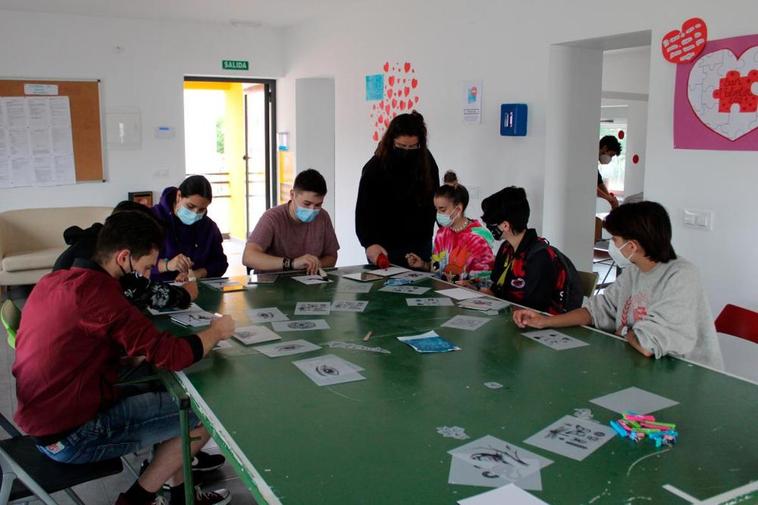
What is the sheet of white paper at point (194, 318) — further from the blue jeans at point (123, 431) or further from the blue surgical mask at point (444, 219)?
the blue surgical mask at point (444, 219)

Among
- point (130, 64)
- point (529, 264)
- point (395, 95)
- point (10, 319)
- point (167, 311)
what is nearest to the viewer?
point (10, 319)

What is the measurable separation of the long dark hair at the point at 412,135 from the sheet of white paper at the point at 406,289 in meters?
0.84

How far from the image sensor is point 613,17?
4188mm

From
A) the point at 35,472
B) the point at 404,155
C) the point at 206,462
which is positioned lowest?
the point at 206,462

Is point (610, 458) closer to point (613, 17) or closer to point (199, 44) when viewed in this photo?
point (613, 17)

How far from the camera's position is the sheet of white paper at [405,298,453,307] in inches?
122

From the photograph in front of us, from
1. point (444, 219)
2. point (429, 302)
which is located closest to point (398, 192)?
point (444, 219)

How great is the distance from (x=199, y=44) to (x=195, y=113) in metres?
2.66

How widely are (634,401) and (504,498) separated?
702mm

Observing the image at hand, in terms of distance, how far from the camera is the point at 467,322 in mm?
2816

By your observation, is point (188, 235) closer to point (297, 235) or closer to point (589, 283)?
point (297, 235)

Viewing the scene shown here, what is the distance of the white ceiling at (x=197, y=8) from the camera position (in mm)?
6645

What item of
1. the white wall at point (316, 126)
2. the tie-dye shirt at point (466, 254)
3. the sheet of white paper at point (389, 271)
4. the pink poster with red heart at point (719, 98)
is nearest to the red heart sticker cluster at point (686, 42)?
the pink poster with red heart at point (719, 98)

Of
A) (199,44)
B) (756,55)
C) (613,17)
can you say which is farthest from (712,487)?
(199,44)
